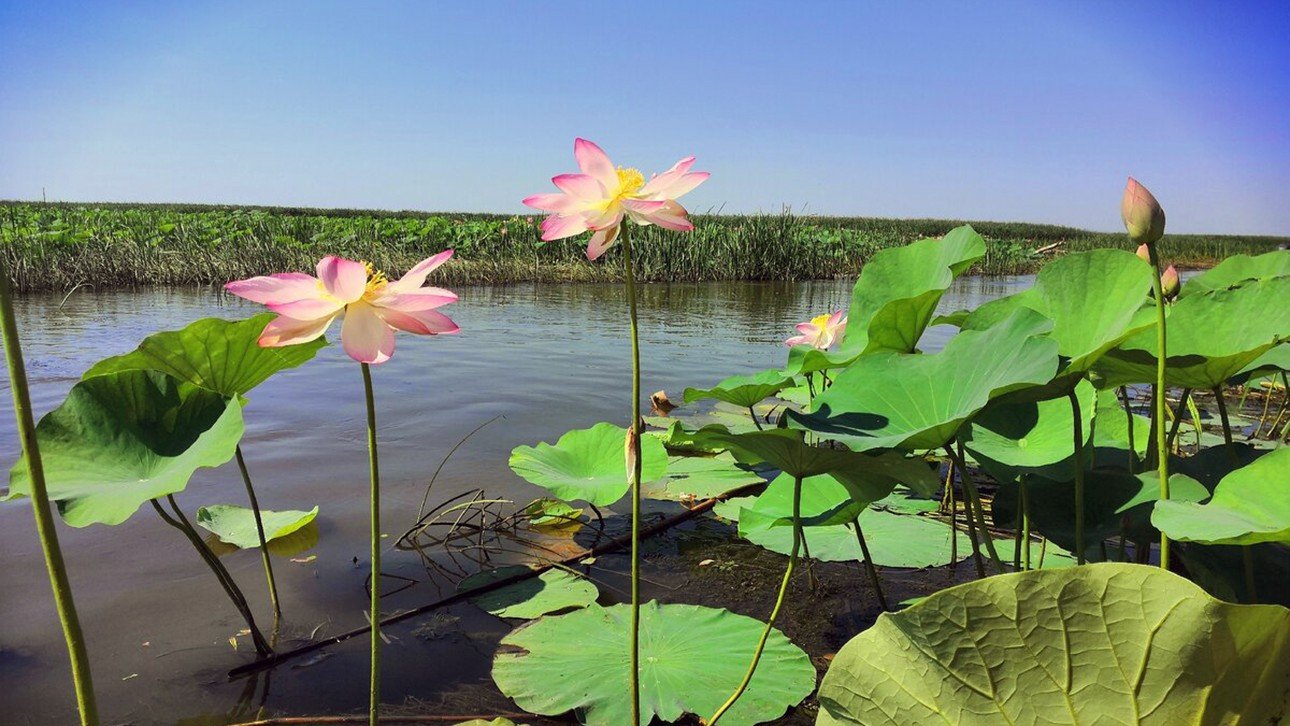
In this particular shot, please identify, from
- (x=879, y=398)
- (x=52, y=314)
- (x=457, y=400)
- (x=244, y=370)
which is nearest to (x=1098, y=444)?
(x=879, y=398)

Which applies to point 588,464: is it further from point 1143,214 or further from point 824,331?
point 1143,214

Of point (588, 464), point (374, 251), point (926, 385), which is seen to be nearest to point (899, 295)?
point (926, 385)

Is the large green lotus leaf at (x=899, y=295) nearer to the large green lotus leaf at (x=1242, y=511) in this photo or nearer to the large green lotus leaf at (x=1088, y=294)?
the large green lotus leaf at (x=1088, y=294)

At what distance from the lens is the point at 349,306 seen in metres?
0.80

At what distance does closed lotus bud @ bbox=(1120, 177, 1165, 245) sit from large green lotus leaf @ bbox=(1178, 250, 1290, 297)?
1166 mm

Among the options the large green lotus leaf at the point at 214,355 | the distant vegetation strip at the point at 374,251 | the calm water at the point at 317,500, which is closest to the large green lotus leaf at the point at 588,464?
the calm water at the point at 317,500

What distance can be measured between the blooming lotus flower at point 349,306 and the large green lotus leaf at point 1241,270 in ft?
6.40

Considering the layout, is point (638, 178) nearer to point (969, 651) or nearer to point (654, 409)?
point (969, 651)

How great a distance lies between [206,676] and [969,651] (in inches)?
49.5

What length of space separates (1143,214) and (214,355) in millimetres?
1395

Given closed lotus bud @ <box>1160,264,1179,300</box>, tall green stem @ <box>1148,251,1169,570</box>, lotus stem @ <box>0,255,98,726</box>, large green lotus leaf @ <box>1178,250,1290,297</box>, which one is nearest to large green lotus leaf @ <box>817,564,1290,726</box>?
tall green stem @ <box>1148,251,1169,570</box>

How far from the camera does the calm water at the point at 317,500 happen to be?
139 centimetres

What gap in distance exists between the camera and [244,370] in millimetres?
1394

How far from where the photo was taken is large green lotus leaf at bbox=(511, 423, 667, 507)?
73.1 inches
